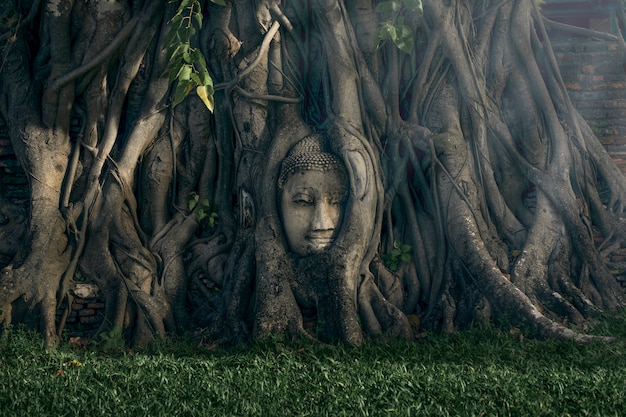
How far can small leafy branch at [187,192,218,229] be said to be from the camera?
6719 mm

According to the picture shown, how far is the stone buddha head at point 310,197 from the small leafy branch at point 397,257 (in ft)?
1.79

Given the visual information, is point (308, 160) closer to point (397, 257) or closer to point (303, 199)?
point (303, 199)

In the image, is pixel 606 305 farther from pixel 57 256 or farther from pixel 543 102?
pixel 57 256

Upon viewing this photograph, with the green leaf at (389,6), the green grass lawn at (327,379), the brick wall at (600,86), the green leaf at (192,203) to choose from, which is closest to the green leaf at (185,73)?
the green leaf at (192,203)

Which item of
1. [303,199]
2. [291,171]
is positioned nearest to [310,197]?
[303,199]

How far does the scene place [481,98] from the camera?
22.5 feet

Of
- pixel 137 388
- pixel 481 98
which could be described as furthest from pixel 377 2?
pixel 137 388

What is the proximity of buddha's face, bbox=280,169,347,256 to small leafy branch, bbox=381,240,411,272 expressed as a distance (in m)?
0.55

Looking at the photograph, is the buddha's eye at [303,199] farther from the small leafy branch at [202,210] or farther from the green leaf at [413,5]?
the green leaf at [413,5]

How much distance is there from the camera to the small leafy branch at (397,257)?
6594 mm

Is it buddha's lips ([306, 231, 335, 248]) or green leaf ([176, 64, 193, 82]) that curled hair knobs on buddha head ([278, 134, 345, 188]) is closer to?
buddha's lips ([306, 231, 335, 248])

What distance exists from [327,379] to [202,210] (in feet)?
7.53

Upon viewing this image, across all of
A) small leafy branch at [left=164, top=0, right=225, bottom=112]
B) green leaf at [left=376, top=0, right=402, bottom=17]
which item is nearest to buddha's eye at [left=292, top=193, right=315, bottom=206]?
small leafy branch at [left=164, top=0, right=225, bottom=112]

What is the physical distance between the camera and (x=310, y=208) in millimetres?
6367
